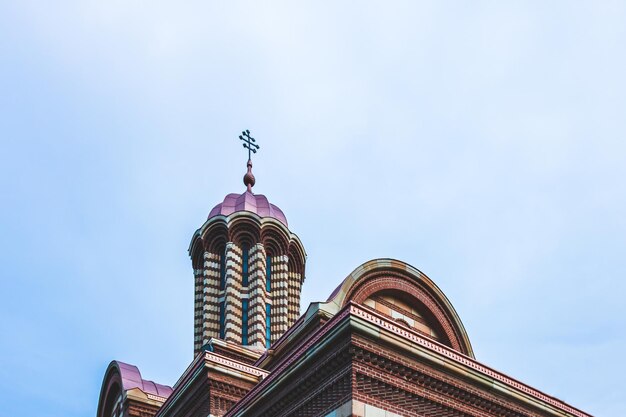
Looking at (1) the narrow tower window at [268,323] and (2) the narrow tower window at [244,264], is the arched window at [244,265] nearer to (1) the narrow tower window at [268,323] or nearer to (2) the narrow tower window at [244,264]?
(2) the narrow tower window at [244,264]

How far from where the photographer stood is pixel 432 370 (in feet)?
56.2

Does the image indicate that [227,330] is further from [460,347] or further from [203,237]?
[460,347]

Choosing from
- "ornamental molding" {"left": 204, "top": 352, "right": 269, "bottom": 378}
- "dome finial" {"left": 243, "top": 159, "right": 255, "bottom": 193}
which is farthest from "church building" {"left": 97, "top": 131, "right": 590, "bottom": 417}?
"dome finial" {"left": 243, "top": 159, "right": 255, "bottom": 193}

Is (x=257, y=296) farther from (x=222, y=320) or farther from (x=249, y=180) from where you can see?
(x=249, y=180)

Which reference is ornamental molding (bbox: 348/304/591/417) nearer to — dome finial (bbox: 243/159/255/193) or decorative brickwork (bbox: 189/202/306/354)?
decorative brickwork (bbox: 189/202/306/354)

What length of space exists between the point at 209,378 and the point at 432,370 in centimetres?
718

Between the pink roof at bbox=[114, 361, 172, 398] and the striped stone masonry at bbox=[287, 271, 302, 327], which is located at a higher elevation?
the striped stone masonry at bbox=[287, 271, 302, 327]

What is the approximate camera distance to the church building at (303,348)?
1620 centimetres

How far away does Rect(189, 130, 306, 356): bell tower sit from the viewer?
35.6 meters

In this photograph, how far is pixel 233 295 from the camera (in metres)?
35.6

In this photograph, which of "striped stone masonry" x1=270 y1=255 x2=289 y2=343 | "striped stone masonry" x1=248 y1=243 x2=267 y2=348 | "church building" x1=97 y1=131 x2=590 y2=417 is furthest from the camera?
"striped stone masonry" x1=270 y1=255 x2=289 y2=343

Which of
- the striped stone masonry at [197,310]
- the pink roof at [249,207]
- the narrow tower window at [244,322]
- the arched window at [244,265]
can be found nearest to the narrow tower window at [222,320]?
the narrow tower window at [244,322]

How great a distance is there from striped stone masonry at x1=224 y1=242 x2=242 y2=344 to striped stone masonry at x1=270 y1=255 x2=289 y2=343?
1.58m

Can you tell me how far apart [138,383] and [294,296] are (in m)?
9.81
